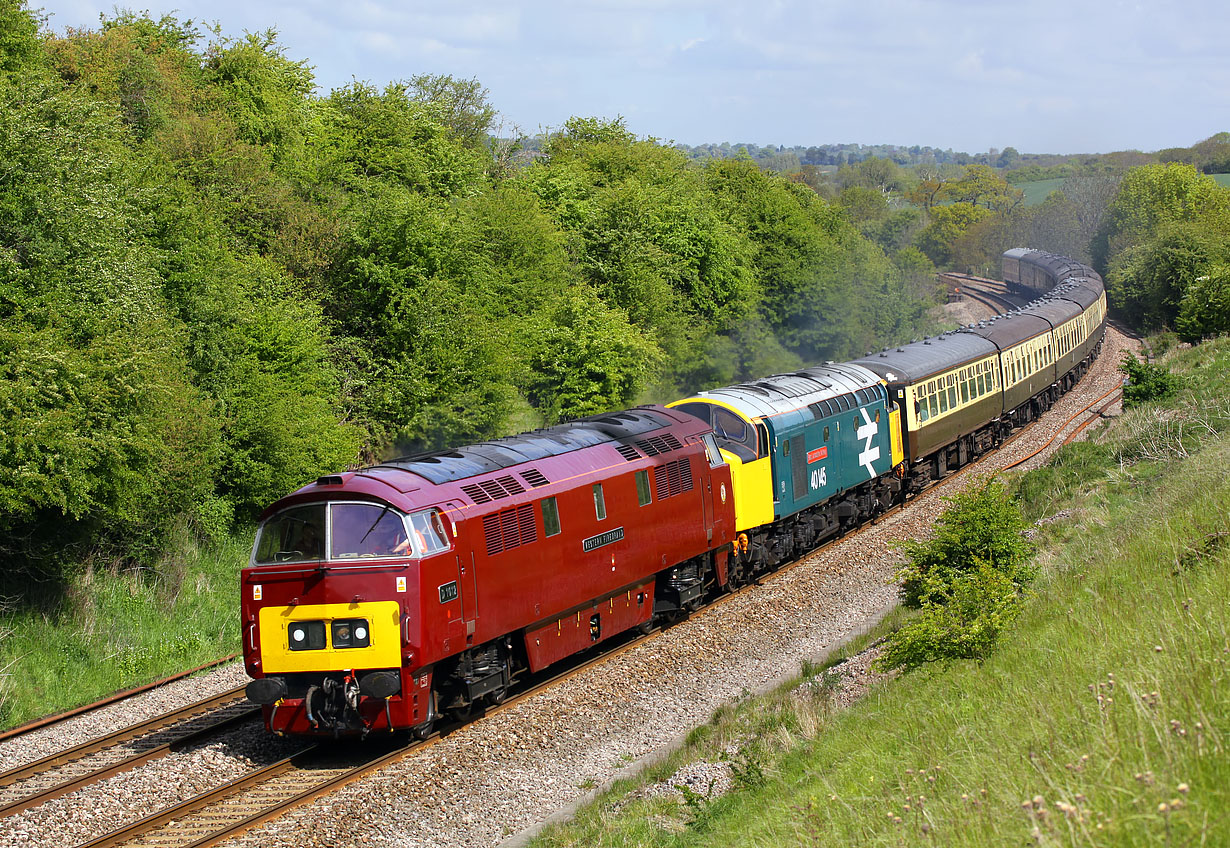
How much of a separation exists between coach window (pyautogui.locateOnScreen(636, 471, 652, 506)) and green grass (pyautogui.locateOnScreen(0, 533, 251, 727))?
9.34 metres

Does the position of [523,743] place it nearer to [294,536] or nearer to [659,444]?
[294,536]

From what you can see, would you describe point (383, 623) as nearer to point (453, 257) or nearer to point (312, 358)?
point (312, 358)

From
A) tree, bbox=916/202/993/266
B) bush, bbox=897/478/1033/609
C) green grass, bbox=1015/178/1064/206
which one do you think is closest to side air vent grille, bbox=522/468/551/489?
bush, bbox=897/478/1033/609

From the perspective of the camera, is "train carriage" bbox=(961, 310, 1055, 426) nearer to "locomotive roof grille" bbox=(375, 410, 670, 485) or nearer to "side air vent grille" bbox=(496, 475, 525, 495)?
"locomotive roof grille" bbox=(375, 410, 670, 485)

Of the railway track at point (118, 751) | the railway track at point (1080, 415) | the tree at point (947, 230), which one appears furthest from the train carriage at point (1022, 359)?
the tree at point (947, 230)

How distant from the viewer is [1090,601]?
1158 centimetres

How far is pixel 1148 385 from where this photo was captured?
32.4 metres

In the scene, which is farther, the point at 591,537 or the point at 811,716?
the point at 591,537

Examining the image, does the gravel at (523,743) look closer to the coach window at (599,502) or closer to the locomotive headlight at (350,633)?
the locomotive headlight at (350,633)

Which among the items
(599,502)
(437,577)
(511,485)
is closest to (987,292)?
(599,502)

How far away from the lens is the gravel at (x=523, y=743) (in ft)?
36.4

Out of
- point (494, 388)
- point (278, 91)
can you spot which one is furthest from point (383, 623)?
point (278, 91)

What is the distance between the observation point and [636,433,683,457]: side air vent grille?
57.8ft

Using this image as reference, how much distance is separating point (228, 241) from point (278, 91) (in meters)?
19.0
